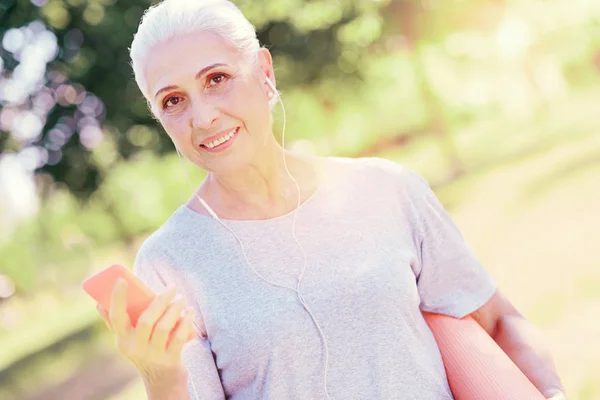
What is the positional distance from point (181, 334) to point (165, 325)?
0.19 ft

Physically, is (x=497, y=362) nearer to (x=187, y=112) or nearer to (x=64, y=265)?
(x=187, y=112)

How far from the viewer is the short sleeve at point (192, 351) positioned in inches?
79.3

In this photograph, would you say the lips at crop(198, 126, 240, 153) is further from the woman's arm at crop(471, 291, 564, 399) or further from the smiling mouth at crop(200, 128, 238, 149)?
the woman's arm at crop(471, 291, 564, 399)

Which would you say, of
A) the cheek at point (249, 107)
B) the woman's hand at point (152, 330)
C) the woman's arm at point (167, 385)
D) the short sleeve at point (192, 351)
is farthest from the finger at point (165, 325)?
the cheek at point (249, 107)

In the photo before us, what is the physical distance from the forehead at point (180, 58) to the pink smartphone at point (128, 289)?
0.62 meters

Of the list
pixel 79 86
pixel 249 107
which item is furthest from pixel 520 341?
pixel 79 86

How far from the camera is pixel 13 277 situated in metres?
25.9

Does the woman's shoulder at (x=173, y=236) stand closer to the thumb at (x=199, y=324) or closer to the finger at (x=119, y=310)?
the thumb at (x=199, y=324)

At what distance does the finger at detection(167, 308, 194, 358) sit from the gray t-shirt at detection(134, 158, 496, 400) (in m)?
0.29

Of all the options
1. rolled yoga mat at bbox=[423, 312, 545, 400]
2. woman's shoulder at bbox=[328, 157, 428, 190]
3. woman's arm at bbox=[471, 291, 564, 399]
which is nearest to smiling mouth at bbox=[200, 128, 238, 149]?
woman's shoulder at bbox=[328, 157, 428, 190]

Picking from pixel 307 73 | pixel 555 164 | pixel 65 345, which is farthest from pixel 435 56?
pixel 65 345

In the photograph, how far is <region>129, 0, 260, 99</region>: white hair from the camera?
6.75ft

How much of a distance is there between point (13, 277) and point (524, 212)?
2092 centimetres

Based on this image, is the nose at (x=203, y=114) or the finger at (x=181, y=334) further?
the nose at (x=203, y=114)
